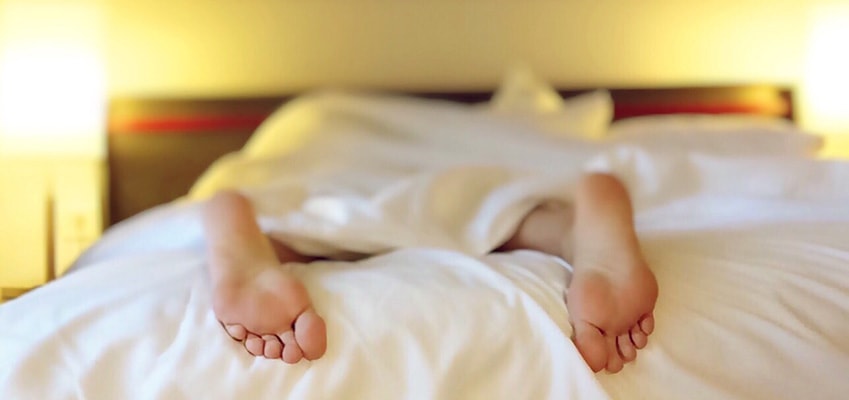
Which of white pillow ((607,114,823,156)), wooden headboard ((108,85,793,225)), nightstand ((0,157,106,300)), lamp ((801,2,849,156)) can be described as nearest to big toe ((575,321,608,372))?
white pillow ((607,114,823,156))

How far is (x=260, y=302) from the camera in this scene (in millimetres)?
666

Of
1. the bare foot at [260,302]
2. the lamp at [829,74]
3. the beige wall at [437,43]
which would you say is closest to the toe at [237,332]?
the bare foot at [260,302]

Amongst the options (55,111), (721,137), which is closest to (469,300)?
(721,137)

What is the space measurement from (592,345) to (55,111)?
136 cm

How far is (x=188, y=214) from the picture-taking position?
3.35 feet

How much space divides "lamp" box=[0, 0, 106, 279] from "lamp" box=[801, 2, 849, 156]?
1504 mm

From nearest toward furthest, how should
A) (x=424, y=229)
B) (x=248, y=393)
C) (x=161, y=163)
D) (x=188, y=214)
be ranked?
(x=248, y=393), (x=424, y=229), (x=188, y=214), (x=161, y=163)

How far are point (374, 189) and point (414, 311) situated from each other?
58 centimetres

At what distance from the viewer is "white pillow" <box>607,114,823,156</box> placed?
1561 mm

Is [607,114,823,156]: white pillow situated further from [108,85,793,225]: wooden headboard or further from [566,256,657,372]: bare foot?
[566,256,657,372]: bare foot

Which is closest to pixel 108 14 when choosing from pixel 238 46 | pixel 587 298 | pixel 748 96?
pixel 238 46

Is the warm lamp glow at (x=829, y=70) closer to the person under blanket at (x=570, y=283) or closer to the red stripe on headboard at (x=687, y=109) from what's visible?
the red stripe on headboard at (x=687, y=109)

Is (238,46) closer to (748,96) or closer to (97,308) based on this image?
(748,96)

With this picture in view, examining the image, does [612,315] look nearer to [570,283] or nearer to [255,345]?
[570,283]
